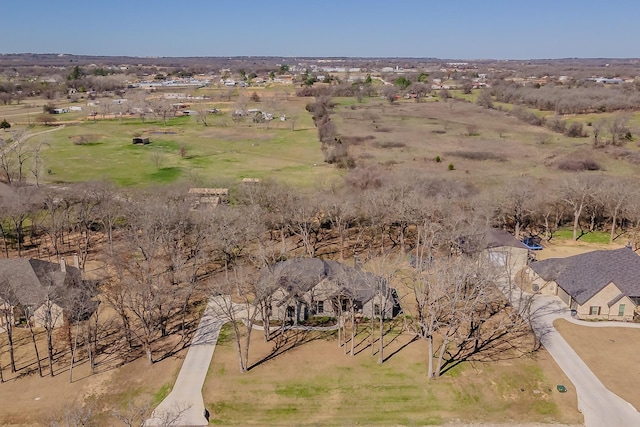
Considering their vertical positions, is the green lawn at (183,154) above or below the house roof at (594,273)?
above

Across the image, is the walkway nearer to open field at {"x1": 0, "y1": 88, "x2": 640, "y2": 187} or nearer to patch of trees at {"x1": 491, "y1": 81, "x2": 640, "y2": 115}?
open field at {"x1": 0, "y1": 88, "x2": 640, "y2": 187}

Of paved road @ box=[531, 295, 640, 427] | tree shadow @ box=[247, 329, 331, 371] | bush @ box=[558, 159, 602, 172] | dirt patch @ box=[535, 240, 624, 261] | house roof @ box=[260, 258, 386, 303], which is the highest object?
bush @ box=[558, 159, 602, 172]

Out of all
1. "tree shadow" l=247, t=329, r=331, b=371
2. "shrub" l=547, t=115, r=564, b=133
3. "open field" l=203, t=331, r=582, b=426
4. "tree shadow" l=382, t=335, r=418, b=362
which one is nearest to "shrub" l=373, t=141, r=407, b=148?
"shrub" l=547, t=115, r=564, b=133

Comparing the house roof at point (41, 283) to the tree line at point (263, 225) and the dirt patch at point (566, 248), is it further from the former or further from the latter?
the dirt patch at point (566, 248)

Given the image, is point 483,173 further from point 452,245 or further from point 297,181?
point 452,245

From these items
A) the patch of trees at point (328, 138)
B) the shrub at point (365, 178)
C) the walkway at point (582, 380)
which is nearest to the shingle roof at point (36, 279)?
the walkway at point (582, 380)

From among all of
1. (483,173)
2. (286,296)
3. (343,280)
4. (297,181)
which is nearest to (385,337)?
(343,280)
